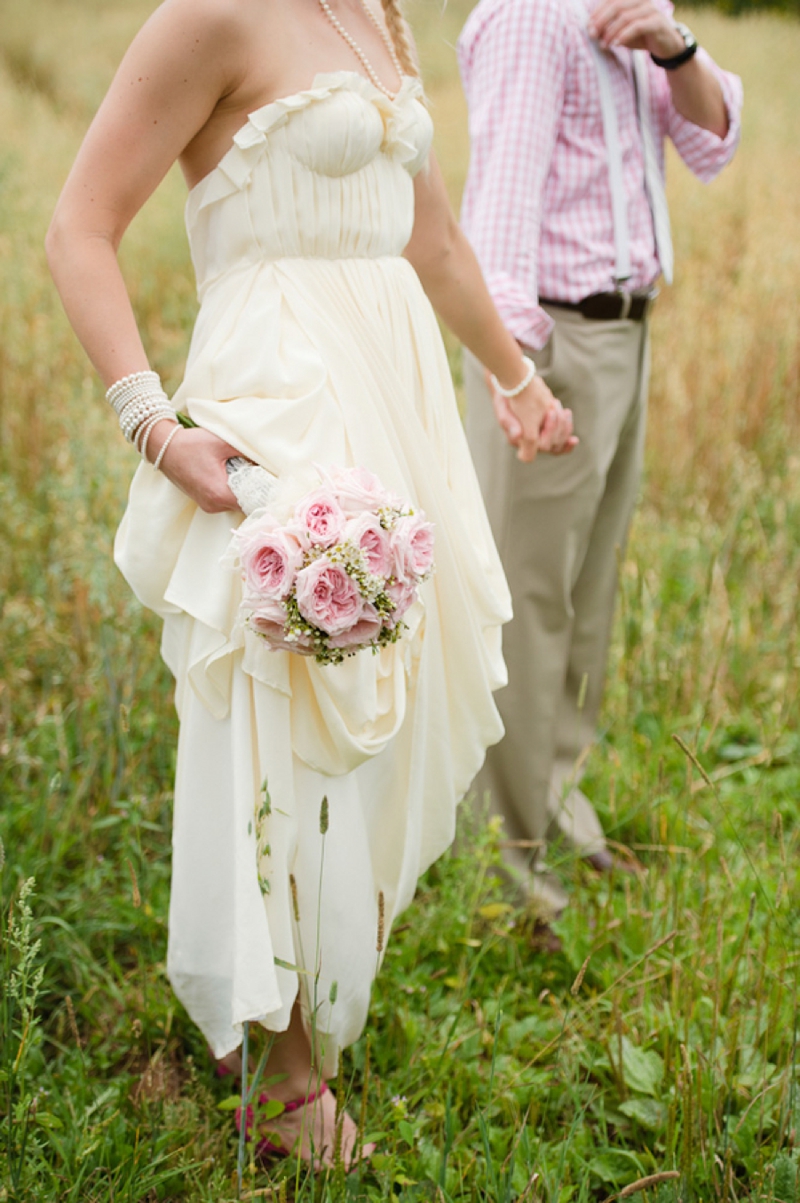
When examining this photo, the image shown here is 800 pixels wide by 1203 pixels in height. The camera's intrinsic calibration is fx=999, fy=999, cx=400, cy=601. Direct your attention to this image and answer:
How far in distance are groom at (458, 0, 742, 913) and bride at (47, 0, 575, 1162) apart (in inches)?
19.2

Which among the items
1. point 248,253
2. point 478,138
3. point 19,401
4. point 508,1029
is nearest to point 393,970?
point 508,1029

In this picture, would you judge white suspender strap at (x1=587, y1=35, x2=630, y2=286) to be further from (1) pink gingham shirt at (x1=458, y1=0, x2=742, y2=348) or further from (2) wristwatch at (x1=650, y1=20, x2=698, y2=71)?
(2) wristwatch at (x1=650, y1=20, x2=698, y2=71)

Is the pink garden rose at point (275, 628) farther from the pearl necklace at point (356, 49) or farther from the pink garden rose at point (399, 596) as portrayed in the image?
the pearl necklace at point (356, 49)

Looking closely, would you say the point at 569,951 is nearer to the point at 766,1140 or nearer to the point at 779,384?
the point at 766,1140

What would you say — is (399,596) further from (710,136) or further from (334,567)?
(710,136)

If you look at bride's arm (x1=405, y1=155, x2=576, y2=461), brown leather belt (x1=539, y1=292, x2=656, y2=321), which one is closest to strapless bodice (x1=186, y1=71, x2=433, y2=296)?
bride's arm (x1=405, y1=155, x2=576, y2=461)

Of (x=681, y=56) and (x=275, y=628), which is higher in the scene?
(x=681, y=56)

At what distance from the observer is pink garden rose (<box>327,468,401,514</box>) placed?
1.20m

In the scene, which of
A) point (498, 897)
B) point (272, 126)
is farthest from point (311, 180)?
point (498, 897)

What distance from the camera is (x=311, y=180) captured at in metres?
1.40

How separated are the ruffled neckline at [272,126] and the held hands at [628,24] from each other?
818 mm

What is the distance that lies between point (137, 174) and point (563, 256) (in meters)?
1.10

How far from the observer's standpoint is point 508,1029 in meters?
1.97

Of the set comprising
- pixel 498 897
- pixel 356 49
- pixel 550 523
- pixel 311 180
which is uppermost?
pixel 356 49
